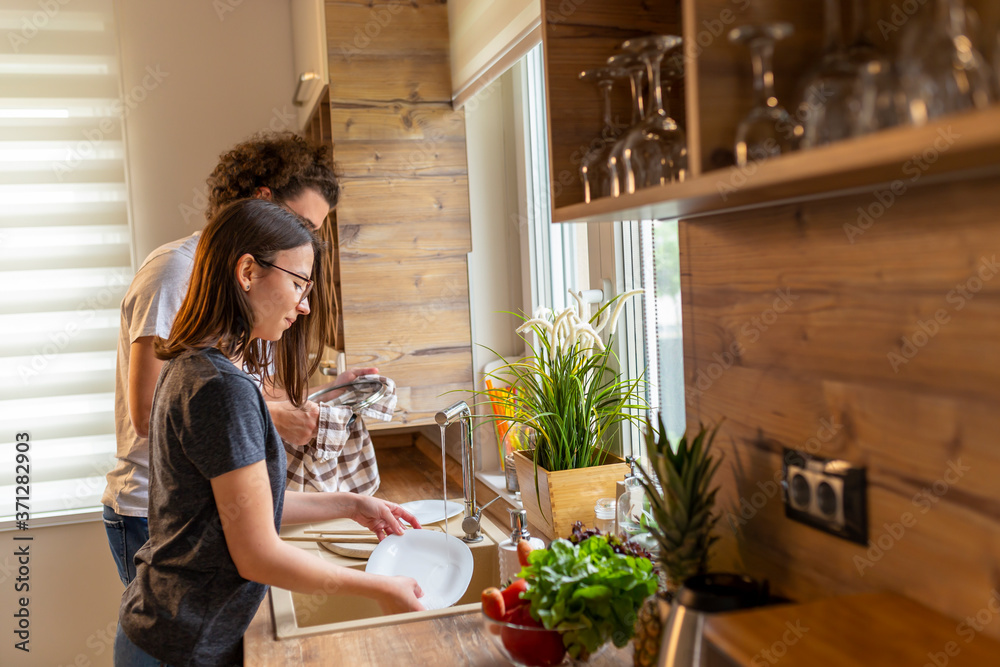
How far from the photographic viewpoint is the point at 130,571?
181 centimetres

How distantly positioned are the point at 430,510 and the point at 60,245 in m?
1.82

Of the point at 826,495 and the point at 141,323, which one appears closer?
the point at 826,495

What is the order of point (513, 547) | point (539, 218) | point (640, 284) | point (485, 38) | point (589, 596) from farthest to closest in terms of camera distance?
point (539, 218), point (485, 38), point (640, 284), point (513, 547), point (589, 596)

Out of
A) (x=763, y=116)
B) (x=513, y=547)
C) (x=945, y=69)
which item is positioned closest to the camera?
(x=945, y=69)

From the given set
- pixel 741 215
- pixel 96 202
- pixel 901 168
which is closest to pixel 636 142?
pixel 741 215

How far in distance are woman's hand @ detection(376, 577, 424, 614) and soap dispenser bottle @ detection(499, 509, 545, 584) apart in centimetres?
15

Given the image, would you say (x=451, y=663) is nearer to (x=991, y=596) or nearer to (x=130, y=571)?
(x=991, y=596)

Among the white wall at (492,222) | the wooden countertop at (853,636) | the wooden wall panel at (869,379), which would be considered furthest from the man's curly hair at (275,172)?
the wooden countertop at (853,636)

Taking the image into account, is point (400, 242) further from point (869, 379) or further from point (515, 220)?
point (869, 379)

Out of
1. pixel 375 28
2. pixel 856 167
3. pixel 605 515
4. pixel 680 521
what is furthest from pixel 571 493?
pixel 375 28

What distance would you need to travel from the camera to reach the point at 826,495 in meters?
0.88

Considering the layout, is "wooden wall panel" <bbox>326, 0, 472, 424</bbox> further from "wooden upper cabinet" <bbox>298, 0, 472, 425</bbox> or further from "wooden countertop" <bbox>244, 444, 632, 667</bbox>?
"wooden countertop" <bbox>244, 444, 632, 667</bbox>

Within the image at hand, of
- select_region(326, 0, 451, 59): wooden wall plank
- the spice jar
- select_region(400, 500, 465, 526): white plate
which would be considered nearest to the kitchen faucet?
select_region(400, 500, 465, 526): white plate

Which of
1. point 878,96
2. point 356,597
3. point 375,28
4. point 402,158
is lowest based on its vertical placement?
point 356,597
